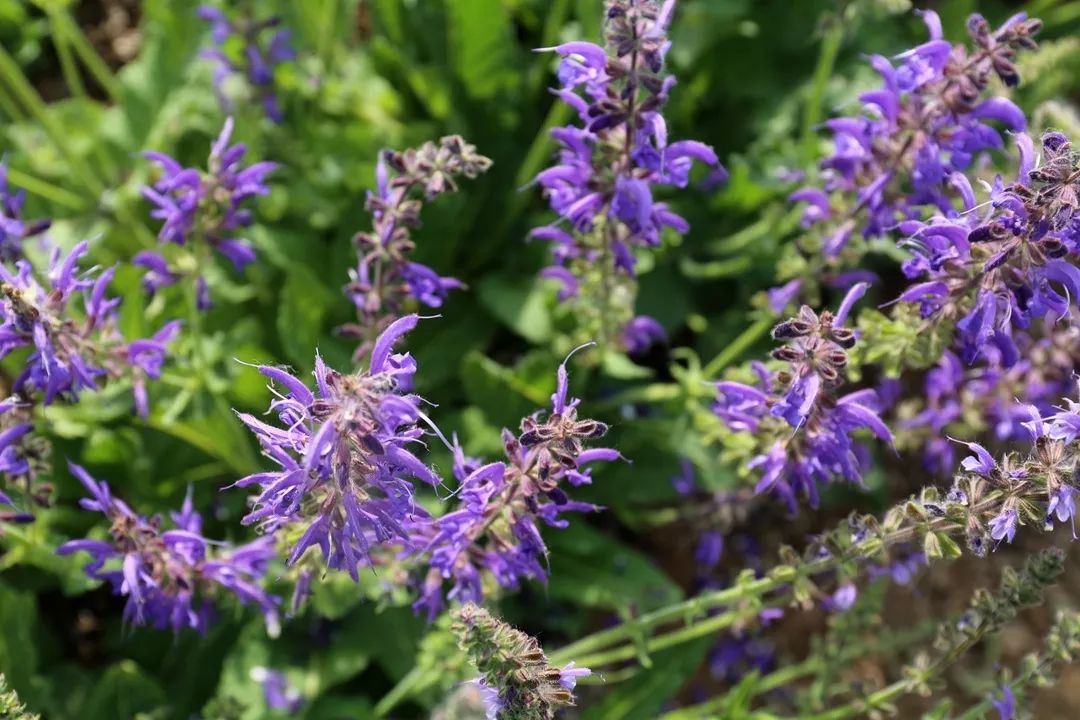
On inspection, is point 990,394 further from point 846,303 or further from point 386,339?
point 386,339

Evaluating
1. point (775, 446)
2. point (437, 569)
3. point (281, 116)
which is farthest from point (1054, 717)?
point (281, 116)

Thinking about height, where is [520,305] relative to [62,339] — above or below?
below

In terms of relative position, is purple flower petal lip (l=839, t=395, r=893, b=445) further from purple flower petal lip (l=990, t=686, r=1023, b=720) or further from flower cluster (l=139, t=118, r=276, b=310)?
flower cluster (l=139, t=118, r=276, b=310)

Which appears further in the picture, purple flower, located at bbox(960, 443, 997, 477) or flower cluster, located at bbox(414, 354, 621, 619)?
purple flower, located at bbox(960, 443, 997, 477)

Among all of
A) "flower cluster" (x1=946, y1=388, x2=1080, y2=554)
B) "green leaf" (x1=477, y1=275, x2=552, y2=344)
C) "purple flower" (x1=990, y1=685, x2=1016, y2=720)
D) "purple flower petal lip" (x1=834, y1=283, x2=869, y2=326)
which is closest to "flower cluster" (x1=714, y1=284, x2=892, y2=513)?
"purple flower petal lip" (x1=834, y1=283, x2=869, y2=326)

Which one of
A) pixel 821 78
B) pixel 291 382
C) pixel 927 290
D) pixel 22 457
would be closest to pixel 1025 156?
pixel 927 290

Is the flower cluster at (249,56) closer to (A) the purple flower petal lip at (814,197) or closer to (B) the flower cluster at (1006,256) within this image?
(A) the purple flower petal lip at (814,197)

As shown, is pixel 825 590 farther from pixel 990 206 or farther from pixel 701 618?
pixel 990 206
